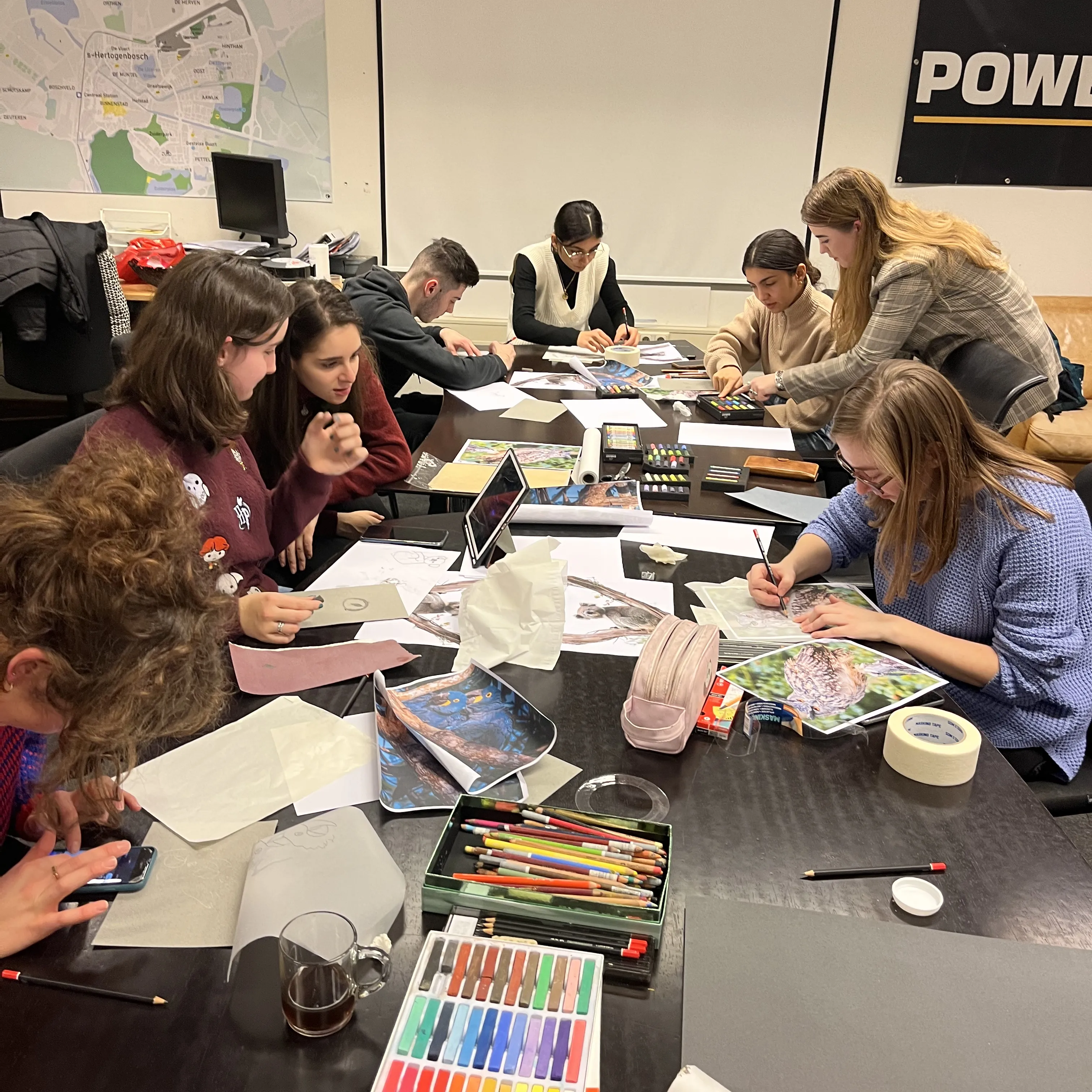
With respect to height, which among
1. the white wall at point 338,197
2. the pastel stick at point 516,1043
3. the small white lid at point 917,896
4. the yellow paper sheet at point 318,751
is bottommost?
the yellow paper sheet at point 318,751

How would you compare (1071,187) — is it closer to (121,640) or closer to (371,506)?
(371,506)

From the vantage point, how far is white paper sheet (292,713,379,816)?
0.97 meters

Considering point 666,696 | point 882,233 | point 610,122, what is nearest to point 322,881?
point 666,696

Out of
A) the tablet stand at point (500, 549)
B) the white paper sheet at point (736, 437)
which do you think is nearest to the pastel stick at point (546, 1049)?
the tablet stand at point (500, 549)

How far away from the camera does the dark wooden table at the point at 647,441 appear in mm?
1916

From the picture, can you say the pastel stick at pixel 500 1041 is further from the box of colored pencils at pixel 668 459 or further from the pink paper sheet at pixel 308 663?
the box of colored pencils at pixel 668 459

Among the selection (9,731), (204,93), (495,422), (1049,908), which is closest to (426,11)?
(204,93)

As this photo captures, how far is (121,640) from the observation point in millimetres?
747

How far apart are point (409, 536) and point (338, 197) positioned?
3.38 meters

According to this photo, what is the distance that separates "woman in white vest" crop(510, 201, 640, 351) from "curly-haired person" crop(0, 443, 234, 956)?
2.74 metres

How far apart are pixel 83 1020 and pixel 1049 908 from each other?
83 cm

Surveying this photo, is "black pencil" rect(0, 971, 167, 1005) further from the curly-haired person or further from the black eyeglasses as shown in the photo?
the black eyeglasses

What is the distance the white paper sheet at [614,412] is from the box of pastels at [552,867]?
1.60 meters

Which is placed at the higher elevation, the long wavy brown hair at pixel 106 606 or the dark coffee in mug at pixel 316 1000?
the long wavy brown hair at pixel 106 606
